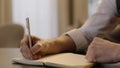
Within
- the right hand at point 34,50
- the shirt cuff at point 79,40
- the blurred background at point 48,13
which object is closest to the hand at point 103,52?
the right hand at point 34,50

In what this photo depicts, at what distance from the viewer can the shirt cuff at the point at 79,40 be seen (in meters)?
1.18

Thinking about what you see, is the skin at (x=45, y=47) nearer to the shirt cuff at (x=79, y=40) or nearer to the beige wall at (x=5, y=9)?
the shirt cuff at (x=79, y=40)

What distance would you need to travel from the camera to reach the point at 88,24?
1.27 m

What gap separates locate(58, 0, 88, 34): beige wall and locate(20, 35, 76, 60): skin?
78.3 inches

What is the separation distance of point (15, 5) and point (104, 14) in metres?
2.01

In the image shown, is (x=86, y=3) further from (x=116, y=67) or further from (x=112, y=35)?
(x=116, y=67)

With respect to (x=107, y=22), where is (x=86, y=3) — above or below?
below

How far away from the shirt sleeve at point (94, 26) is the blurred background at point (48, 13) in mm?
1802

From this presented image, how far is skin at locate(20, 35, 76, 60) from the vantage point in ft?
2.97

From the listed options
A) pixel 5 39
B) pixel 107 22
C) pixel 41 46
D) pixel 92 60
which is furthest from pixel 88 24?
pixel 5 39

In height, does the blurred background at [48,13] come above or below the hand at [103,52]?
below

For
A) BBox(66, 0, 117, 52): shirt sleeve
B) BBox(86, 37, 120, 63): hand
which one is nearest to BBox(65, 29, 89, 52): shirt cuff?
BBox(66, 0, 117, 52): shirt sleeve

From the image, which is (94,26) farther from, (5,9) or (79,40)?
(5,9)

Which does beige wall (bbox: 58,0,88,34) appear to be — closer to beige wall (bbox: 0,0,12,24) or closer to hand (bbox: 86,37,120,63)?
beige wall (bbox: 0,0,12,24)
